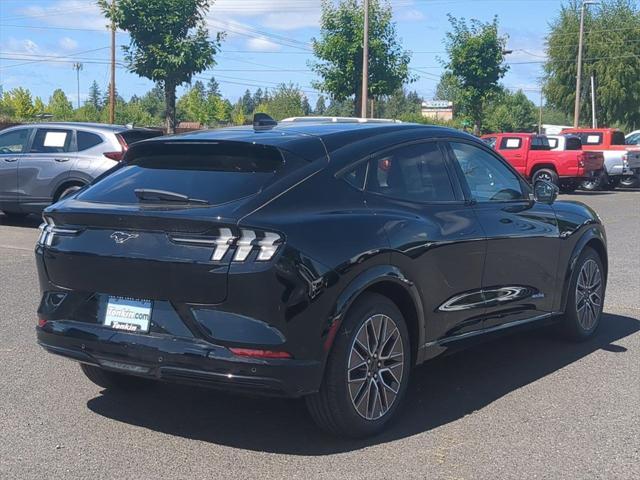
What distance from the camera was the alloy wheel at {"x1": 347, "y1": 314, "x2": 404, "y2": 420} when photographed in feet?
14.7

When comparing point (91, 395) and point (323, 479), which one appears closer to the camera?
point (323, 479)

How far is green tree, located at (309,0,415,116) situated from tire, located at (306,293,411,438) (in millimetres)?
27356

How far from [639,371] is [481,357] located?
113cm

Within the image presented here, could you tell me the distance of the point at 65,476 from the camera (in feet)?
13.3

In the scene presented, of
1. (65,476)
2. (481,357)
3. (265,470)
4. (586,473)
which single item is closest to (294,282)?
(265,470)

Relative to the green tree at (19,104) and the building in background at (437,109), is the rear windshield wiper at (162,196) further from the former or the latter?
the building in background at (437,109)

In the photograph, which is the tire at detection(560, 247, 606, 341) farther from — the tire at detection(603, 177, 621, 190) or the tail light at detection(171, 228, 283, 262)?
the tire at detection(603, 177, 621, 190)

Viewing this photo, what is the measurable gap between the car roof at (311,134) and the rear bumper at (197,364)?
1185 millimetres

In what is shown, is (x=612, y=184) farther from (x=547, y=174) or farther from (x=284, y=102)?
(x=284, y=102)

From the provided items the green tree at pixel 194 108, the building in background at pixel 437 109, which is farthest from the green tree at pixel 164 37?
the building in background at pixel 437 109

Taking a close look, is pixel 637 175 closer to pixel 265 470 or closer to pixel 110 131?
pixel 110 131

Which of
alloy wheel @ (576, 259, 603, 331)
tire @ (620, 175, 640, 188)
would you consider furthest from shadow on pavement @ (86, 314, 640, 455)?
tire @ (620, 175, 640, 188)

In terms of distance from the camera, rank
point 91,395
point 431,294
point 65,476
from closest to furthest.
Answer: point 65,476, point 431,294, point 91,395

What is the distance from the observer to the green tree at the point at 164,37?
84.3ft
